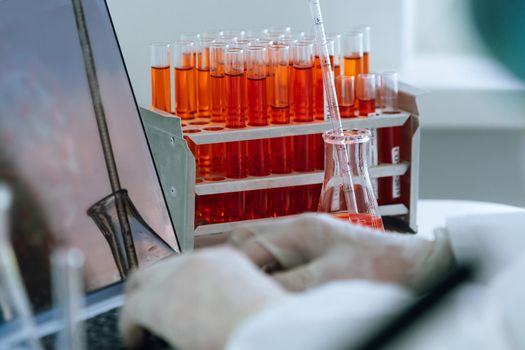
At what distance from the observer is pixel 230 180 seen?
154 cm

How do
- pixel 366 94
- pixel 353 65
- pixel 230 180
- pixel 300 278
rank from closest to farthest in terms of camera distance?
pixel 300 278 → pixel 230 180 → pixel 366 94 → pixel 353 65

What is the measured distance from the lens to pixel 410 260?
741 millimetres

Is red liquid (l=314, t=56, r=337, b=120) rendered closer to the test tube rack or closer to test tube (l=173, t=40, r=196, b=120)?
the test tube rack

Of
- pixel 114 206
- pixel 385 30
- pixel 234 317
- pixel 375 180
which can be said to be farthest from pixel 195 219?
pixel 385 30

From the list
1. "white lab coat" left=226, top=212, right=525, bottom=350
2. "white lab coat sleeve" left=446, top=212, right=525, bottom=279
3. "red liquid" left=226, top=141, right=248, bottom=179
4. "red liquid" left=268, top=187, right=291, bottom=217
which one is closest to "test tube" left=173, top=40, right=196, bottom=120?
"red liquid" left=226, top=141, right=248, bottom=179

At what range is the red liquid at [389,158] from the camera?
1.67 meters

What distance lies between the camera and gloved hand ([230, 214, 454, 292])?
2.39 ft

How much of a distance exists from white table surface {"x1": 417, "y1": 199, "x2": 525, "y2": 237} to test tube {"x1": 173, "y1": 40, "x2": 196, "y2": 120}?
0.49m

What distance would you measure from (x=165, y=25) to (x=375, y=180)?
855 millimetres

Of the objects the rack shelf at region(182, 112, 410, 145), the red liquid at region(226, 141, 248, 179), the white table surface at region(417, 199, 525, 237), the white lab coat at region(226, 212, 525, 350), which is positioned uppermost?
the white lab coat at region(226, 212, 525, 350)

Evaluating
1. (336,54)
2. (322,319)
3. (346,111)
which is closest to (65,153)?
(322,319)

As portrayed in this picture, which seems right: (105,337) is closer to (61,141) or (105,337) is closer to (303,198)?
(61,141)

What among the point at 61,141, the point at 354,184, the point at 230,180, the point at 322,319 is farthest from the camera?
the point at 230,180

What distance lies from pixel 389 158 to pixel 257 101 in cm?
29
